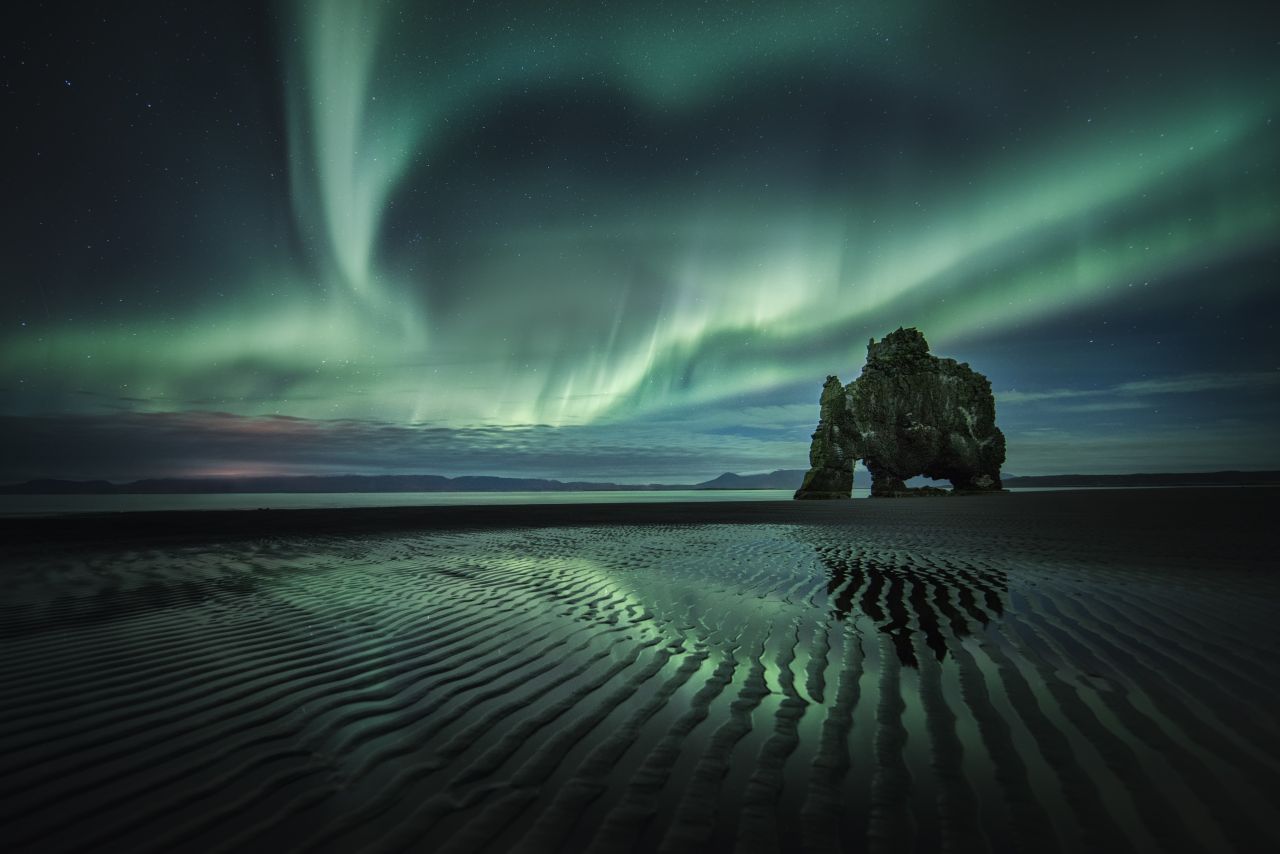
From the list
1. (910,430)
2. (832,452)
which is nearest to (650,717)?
(832,452)

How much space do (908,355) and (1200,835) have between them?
9193 cm

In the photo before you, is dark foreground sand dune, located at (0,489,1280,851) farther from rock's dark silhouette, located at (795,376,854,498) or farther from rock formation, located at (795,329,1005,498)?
rock formation, located at (795,329,1005,498)

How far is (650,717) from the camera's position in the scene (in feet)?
15.2

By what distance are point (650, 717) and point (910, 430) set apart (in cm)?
8579

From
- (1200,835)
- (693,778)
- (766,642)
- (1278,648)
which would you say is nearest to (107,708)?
(693,778)

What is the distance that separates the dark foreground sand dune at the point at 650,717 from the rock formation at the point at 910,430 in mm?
74597

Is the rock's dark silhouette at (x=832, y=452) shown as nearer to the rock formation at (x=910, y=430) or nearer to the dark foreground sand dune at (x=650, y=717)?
the rock formation at (x=910, y=430)

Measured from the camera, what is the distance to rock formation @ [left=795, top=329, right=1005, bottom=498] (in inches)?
3177

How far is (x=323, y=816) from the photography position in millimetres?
3145

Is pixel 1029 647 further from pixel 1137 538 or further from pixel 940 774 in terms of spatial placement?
pixel 1137 538

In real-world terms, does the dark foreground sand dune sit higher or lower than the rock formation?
lower

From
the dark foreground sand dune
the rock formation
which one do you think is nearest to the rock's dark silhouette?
the rock formation

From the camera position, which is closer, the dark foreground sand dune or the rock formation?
the dark foreground sand dune

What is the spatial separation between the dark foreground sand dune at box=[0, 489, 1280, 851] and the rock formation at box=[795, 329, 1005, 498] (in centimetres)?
7460
